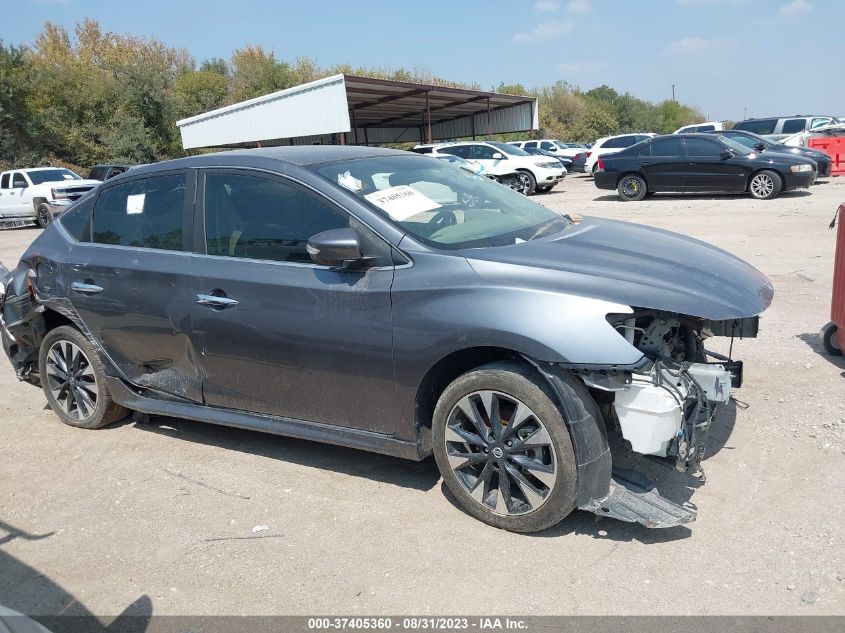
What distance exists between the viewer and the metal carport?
25.4 m

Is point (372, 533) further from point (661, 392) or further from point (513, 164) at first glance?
point (513, 164)

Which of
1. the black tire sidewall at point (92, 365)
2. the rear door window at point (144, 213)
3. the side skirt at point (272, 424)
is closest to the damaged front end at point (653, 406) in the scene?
the side skirt at point (272, 424)

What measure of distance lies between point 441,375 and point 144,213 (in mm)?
2319

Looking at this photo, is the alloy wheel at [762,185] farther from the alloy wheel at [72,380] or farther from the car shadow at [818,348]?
the alloy wheel at [72,380]

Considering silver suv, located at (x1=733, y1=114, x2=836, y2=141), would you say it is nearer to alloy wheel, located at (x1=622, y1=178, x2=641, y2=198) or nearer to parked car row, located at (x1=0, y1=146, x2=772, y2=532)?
alloy wheel, located at (x1=622, y1=178, x2=641, y2=198)

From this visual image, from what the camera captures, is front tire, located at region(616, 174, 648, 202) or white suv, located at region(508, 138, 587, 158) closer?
front tire, located at region(616, 174, 648, 202)

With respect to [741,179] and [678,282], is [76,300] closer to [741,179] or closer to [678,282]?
[678,282]

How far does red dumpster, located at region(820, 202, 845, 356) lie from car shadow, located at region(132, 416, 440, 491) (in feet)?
10.4

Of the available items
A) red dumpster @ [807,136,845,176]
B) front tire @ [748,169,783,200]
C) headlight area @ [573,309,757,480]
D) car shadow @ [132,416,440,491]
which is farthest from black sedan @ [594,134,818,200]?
car shadow @ [132,416,440,491]

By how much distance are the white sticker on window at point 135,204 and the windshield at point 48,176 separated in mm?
19363

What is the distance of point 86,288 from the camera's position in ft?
15.3

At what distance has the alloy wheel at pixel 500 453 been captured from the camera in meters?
3.21

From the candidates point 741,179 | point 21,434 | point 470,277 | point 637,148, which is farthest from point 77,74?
point 470,277

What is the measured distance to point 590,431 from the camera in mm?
3139
